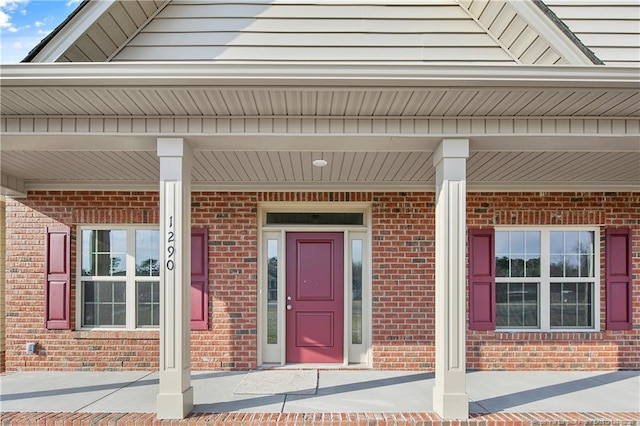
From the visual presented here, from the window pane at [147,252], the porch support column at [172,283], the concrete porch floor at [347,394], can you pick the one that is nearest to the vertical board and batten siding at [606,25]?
the concrete porch floor at [347,394]

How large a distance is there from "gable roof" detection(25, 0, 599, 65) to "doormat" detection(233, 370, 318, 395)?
3618mm

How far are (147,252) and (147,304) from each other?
0.73 meters

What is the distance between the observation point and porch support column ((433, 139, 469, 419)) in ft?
13.8

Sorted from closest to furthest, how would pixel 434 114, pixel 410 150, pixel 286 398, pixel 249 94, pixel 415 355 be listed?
1. pixel 249 94
2. pixel 434 114
3. pixel 410 150
4. pixel 286 398
5. pixel 415 355

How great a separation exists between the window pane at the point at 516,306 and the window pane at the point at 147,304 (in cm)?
485

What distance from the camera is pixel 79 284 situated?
6.48 metres

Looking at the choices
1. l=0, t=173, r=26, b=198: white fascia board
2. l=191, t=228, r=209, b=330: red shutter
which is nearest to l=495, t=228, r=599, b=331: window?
l=191, t=228, r=209, b=330: red shutter

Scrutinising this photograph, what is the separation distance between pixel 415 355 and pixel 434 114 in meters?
3.62

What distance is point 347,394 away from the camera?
5.11 meters

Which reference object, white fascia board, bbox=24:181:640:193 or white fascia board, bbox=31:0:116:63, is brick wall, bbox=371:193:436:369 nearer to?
white fascia board, bbox=24:181:640:193

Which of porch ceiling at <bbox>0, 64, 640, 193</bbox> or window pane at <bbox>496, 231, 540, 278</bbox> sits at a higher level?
porch ceiling at <bbox>0, 64, 640, 193</bbox>

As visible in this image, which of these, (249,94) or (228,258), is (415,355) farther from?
(249,94)

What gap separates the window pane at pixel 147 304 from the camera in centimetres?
649

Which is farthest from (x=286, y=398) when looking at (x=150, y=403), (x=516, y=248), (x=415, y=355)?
(x=516, y=248)
